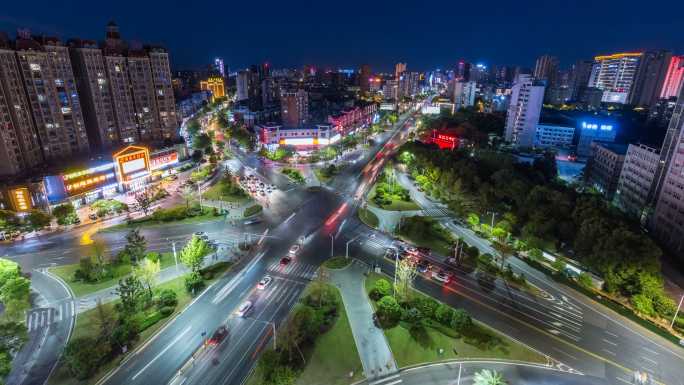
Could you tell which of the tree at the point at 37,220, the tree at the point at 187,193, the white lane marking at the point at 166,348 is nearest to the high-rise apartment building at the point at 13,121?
the tree at the point at 37,220

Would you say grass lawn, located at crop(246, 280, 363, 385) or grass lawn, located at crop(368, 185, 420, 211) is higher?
grass lawn, located at crop(368, 185, 420, 211)

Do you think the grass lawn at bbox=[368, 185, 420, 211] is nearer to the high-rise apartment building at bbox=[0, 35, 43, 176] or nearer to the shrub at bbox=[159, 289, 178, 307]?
the shrub at bbox=[159, 289, 178, 307]

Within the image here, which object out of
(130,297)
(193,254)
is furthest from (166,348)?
(193,254)

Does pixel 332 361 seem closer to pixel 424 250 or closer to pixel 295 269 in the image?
pixel 295 269

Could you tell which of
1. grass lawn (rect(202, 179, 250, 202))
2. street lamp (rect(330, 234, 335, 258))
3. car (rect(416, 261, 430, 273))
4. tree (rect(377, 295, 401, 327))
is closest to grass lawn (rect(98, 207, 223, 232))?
grass lawn (rect(202, 179, 250, 202))

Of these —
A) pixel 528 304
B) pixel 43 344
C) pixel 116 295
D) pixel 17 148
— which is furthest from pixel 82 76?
pixel 528 304

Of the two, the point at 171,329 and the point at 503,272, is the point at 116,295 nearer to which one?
the point at 171,329

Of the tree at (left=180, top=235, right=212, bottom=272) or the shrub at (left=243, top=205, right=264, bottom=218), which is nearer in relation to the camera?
the tree at (left=180, top=235, right=212, bottom=272)
